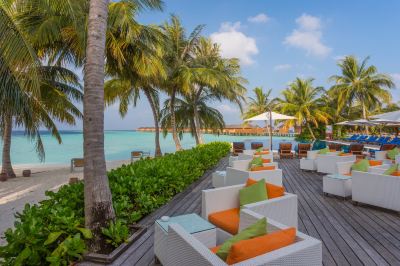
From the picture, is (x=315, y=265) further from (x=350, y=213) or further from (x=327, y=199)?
(x=327, y=199)

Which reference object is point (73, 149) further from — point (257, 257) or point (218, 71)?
point (257, 257)

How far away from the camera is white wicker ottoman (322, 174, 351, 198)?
4992 mm

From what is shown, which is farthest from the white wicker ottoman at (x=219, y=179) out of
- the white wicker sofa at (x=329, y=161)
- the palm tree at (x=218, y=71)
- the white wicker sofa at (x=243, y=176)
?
the palm tree at (x=218, y=71)

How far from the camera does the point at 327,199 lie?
5.10 m

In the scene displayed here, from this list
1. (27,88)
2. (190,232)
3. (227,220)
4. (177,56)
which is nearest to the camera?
(190,232)

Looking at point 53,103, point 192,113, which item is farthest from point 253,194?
point 192,113

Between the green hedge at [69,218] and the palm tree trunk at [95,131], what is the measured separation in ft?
0.52

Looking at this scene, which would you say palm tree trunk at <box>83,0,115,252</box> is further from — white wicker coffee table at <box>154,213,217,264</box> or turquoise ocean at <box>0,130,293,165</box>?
turquoise ocean at <box>0,130,293,165</box>

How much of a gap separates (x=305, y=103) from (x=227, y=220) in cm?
2277

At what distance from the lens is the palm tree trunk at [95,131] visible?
109 inches

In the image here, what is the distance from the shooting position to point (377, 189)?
432 centimetres

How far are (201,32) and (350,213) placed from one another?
39.7 feet

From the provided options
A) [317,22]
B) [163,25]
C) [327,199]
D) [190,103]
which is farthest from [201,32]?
[327,199]

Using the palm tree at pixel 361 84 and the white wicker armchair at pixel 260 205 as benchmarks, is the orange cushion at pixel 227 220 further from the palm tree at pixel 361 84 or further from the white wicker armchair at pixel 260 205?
the palm tree at pixel 361 84
